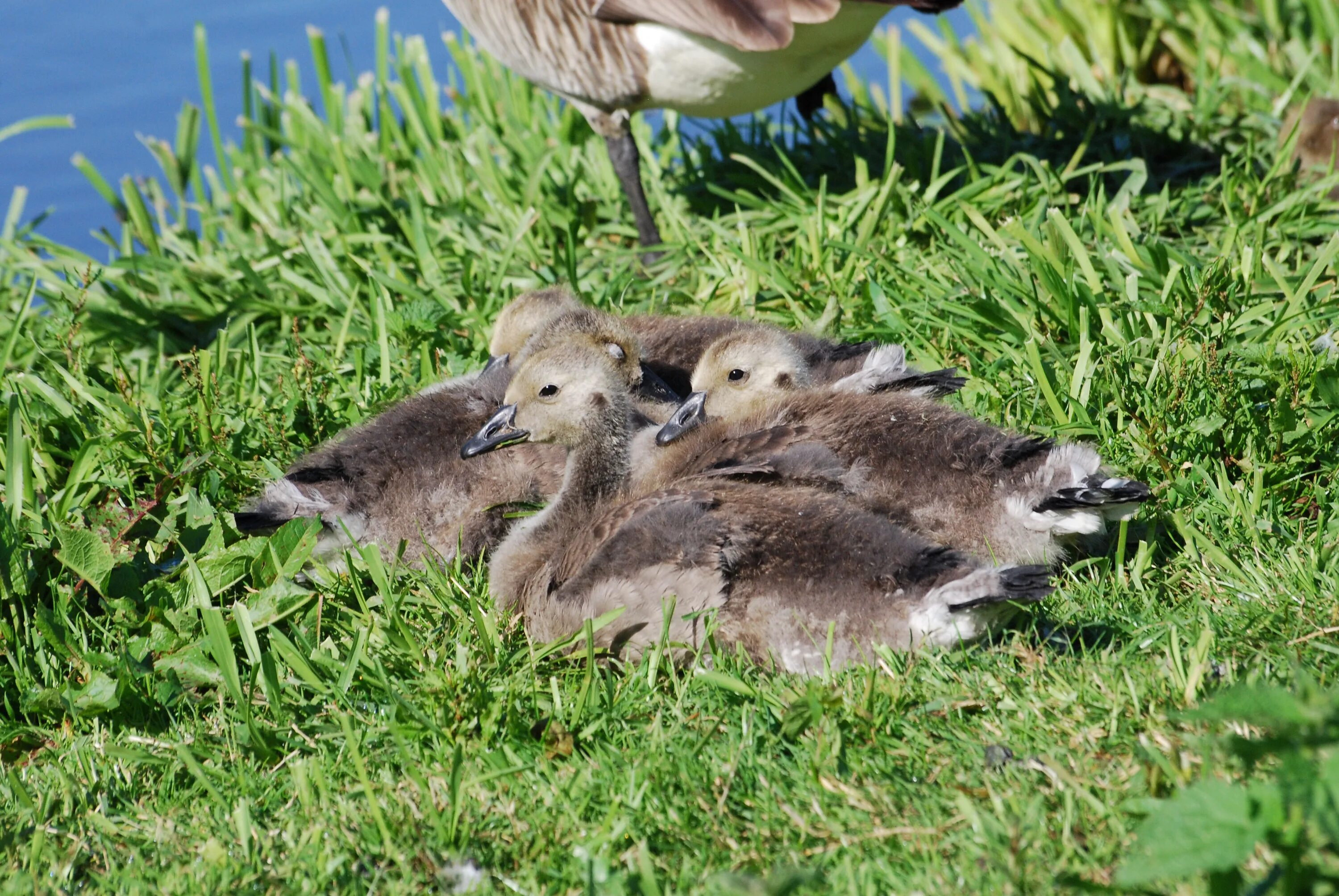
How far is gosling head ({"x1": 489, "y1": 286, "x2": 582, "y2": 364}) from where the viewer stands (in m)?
4.57

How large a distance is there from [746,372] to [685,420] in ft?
1.28

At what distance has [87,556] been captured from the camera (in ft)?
12.1

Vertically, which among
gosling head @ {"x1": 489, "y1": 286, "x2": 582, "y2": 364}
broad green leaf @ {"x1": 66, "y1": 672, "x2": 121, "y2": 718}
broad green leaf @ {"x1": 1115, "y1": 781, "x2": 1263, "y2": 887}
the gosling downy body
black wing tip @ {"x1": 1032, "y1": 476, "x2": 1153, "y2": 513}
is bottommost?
the gosling downy body

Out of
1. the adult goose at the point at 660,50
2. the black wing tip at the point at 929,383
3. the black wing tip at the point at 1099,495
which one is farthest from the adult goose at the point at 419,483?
the adult goose at the point at 660,50

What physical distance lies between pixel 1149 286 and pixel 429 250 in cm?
309

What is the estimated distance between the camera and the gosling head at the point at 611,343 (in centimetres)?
411

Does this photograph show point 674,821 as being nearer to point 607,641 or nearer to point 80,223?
point 607,641

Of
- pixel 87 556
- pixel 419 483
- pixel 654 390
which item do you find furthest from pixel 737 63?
pixel 87 556

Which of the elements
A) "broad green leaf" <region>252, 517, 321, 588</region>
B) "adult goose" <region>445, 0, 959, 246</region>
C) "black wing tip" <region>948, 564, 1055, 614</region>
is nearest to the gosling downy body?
"adult goose" <region>445, 0, 959, 246</region>

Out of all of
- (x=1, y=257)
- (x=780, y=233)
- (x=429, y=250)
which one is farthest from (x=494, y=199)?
(x=1, y=257)

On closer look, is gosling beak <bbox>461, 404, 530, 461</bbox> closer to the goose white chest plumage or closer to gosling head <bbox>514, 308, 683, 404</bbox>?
gosling head <bbox>514, 308, 683, 404</bbox>

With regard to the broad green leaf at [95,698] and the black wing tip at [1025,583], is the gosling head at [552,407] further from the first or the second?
the black wing tip at [1025,583]

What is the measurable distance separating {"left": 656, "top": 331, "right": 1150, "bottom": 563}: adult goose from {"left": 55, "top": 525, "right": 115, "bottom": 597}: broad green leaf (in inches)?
77.8

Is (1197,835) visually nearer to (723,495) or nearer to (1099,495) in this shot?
(1099,495)
